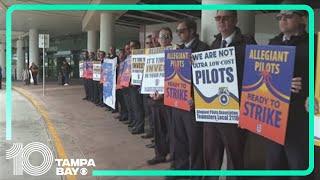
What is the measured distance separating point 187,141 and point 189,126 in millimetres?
395

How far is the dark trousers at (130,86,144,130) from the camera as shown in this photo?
881 cm

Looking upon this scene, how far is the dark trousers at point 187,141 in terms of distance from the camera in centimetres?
492

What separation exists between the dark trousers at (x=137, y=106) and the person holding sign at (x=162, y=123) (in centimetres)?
251

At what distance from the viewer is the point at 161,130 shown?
6.25 metres

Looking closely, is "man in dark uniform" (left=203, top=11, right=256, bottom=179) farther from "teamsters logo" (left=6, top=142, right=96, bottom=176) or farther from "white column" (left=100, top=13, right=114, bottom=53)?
"white column" (left=100, top=13, right=114, bottom=53)

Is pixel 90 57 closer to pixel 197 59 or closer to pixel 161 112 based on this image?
pixel 161 112

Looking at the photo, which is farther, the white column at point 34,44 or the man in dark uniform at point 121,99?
the white column at point 34,44

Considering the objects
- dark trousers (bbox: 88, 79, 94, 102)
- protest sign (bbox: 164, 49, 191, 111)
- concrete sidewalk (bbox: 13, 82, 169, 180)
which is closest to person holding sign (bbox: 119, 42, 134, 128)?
concrete sidewalk (bbox: 13, 82, 169, 180)

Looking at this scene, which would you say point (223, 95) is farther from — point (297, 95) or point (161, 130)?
point (161, 130)

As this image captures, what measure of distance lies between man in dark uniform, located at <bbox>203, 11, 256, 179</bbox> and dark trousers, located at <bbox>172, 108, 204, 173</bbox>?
32cm

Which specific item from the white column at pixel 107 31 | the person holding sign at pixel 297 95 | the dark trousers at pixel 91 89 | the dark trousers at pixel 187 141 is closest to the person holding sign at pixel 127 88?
the dark trousers at pixel 187 141

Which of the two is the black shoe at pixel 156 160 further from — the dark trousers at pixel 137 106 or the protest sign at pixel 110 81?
the protest sign at pixel 110 81

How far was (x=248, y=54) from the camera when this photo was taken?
3803mm

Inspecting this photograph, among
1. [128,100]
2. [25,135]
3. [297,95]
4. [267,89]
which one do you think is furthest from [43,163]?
[297,95]
